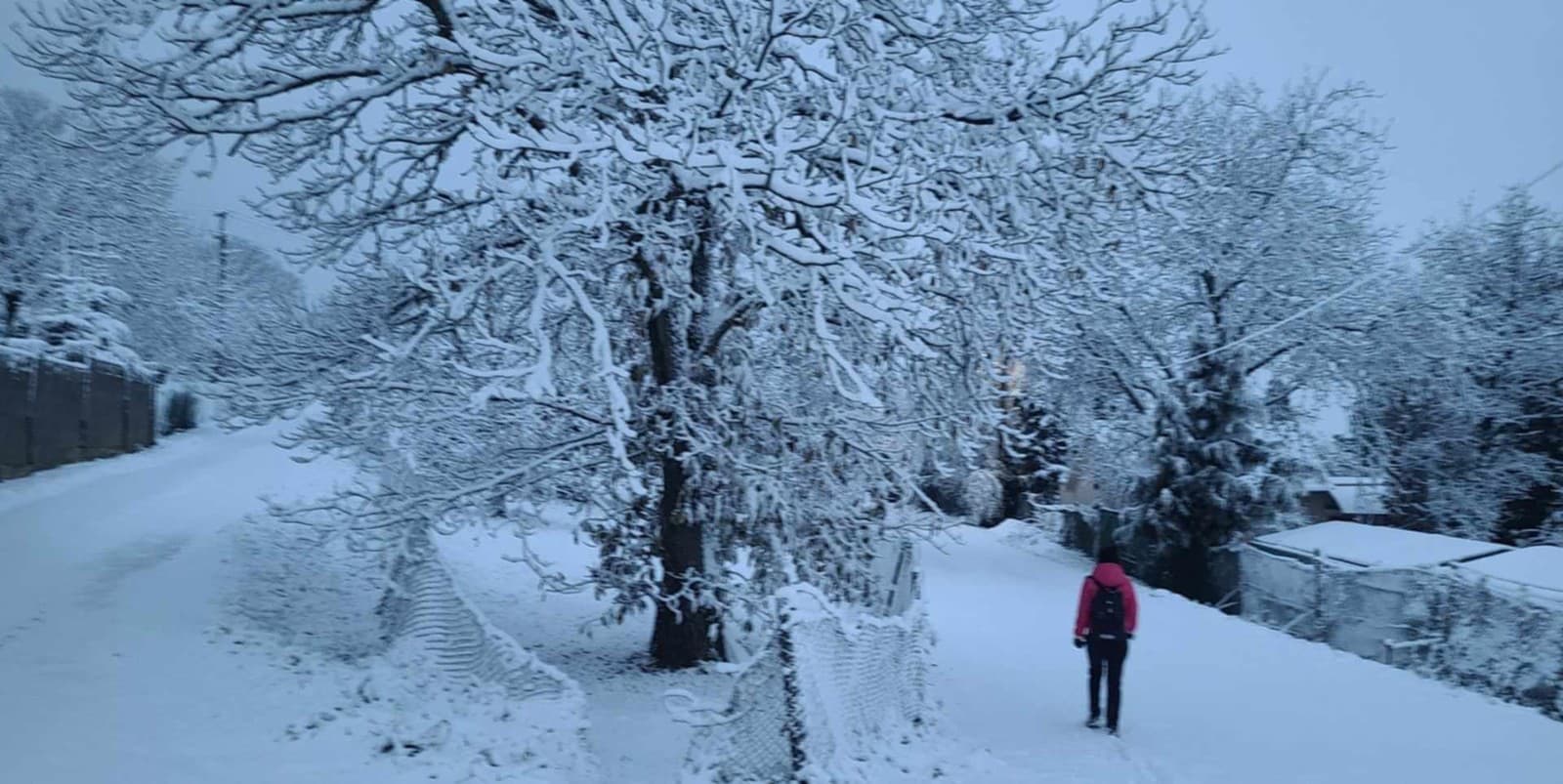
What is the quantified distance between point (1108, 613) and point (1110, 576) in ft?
1.02

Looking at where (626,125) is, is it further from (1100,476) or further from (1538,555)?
(1100,476)

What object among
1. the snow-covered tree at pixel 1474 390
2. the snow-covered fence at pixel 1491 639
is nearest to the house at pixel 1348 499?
the snow-covered tree at pixel 1474 390

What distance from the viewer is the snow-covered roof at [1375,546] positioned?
16453mm

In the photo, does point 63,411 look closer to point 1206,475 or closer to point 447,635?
point 447,635

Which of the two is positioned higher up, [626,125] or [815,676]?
[626,125]

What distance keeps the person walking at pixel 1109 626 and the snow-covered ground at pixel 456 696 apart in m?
0.40

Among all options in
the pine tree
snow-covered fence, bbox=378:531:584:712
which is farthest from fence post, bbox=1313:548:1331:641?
snow-covered fence, bbox=378:531:584:712

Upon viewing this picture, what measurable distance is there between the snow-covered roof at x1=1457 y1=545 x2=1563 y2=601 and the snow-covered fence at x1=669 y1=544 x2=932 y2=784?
8936mm

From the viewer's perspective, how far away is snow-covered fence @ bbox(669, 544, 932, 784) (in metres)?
6.68

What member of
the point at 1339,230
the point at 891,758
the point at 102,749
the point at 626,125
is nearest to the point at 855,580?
the point at 891,758

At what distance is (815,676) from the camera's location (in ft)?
22.8

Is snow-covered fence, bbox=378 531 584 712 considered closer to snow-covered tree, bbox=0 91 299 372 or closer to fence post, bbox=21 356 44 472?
fence post, bbox=21 356 44 472

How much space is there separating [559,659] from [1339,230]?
68.1 feet

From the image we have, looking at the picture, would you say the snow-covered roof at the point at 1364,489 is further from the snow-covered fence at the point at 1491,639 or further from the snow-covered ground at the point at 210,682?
the snow-covered ground at the point at 210,682
